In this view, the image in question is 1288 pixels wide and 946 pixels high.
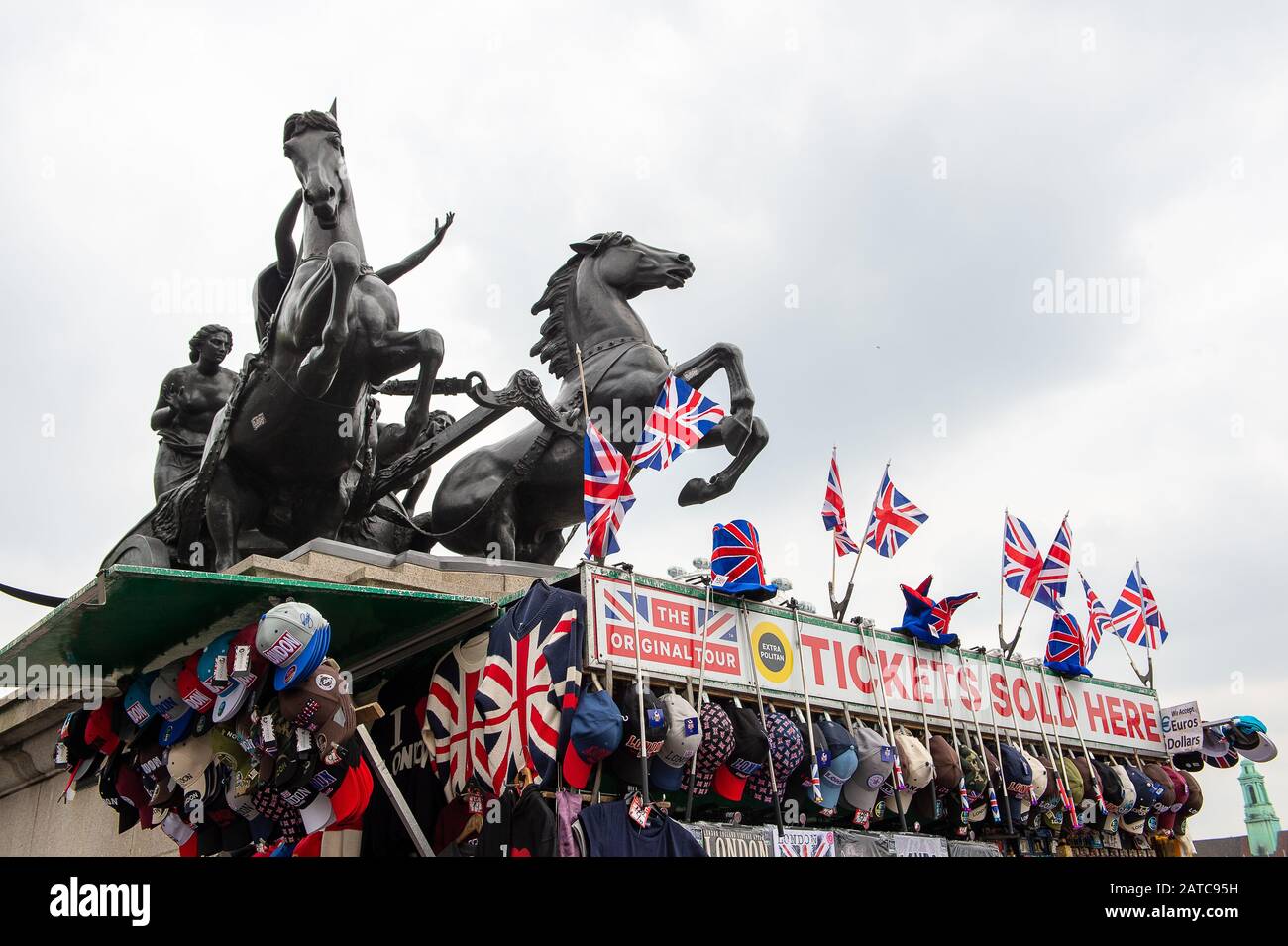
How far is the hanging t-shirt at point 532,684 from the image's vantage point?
25.6 feet

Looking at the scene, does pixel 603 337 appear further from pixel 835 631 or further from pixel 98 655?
pixel 98 655

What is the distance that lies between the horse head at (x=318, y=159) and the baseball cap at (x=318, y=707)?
211 inches

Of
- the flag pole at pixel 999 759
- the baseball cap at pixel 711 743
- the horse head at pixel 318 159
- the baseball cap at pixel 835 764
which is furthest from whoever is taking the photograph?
the horse head at pixel 318 159

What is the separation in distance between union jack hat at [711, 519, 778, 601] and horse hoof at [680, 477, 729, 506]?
3.26 m

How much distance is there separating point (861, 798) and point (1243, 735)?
5381mm

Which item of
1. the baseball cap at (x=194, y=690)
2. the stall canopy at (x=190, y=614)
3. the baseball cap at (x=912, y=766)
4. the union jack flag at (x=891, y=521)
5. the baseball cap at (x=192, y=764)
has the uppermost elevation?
the union jack flag at (x=891, y=521)

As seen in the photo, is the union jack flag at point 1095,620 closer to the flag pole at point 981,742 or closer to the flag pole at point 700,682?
the flag pole at point 981,742

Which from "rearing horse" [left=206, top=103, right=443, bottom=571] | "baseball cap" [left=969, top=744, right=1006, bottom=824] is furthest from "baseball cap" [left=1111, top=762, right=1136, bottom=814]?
"rearing horse" [left=206, top=103, right=443, bottom=571]

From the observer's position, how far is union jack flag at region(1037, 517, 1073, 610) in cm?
1281

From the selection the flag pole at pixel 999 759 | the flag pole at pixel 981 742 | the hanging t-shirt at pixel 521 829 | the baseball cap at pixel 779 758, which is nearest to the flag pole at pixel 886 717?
the flag pole at pixel 981 742

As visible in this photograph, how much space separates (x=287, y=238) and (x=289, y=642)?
257 inches

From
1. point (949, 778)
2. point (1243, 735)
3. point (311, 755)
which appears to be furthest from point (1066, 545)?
point (311, 755)

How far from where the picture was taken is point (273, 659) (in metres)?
7.04

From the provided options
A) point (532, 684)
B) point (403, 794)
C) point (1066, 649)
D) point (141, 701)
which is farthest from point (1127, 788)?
point (141, 701)
